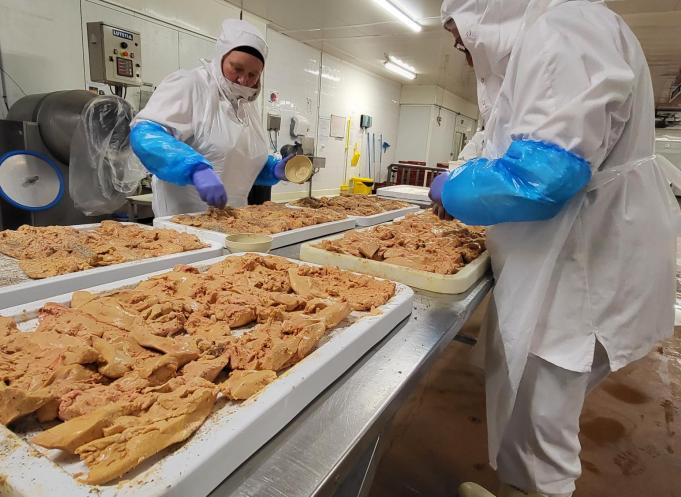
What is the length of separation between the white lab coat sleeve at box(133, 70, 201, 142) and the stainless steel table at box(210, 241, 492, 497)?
174 cm

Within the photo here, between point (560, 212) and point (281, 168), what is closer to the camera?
point (560, 212)

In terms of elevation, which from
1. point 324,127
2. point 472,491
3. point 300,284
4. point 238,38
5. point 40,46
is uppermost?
point 40,46

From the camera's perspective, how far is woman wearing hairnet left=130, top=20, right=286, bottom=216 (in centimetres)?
194

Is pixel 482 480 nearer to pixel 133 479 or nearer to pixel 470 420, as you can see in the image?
pixel 470 420

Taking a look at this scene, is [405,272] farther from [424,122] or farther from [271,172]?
[424,122]

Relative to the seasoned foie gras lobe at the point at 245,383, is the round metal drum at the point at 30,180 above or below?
above

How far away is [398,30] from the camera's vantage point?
215 inches

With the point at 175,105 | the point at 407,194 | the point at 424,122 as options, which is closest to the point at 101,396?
the point at 175,105

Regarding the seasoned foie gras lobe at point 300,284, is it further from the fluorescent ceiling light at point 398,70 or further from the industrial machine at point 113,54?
the fluorescent ceiling light at point 398,70

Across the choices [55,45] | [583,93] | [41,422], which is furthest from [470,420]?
[55,45]

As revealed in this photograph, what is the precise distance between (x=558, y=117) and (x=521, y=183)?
0.18 meters

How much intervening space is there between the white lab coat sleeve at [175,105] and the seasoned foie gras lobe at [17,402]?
6.00ft

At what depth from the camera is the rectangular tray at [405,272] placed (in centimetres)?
138

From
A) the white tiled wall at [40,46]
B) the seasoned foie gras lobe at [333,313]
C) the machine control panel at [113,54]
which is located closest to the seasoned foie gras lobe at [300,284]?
the seasoned foie gras lobe at [333,313]
